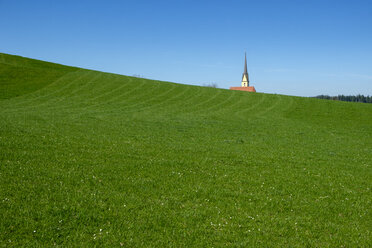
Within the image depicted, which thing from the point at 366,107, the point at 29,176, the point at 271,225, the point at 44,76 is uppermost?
the point at 44,76

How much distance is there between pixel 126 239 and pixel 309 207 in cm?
566

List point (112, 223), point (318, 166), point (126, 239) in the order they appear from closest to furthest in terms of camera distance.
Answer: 1. point (126, 239)
2. point (112, 223)
3. point (318, 166)

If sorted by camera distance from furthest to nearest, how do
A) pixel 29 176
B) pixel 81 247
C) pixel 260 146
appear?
pixel 260 146, pixel 29 176, pixel 81 247

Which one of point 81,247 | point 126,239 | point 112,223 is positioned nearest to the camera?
point 81,247

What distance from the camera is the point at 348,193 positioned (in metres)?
9.37

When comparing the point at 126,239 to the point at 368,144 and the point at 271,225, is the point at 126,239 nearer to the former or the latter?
the point at 271,225

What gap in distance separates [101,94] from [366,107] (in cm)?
4312

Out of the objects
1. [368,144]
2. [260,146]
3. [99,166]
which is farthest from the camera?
[368,144]

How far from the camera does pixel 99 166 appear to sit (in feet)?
34.0

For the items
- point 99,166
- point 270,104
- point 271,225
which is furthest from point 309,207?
point 270,104

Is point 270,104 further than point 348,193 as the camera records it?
Yes

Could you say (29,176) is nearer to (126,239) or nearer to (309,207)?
(126,239)

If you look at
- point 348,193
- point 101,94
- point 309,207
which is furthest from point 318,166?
point 101,94

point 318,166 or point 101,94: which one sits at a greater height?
point 101,94
